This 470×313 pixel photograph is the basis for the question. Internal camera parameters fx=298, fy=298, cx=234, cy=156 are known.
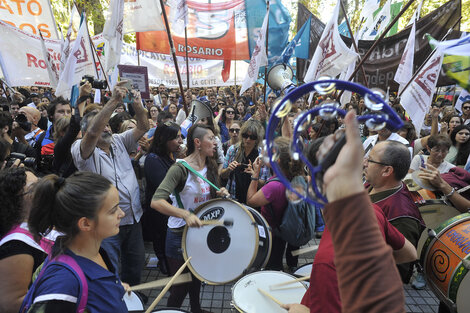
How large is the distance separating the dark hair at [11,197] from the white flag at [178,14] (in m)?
4.70

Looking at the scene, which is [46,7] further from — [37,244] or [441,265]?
[441,265]

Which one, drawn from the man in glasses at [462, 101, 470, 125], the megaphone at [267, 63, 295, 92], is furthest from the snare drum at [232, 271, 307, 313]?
the man in glasses at [462, 101, 470, 125]

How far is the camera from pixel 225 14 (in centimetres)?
787

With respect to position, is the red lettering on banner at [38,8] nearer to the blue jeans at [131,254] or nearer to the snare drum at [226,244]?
the blue jeans at [131,254]

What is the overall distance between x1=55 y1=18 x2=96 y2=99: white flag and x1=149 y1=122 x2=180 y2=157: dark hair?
2.36 m

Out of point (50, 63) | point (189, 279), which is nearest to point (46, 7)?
point (50, 63)

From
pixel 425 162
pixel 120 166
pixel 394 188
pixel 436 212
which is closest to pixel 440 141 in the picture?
pixel 425 162

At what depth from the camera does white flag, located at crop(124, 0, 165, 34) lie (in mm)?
5766

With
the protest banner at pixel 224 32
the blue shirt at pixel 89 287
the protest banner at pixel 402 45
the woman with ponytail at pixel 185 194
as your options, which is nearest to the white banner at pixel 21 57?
the protest banner at pixel 224 32

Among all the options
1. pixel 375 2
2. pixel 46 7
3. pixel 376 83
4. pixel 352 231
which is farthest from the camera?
pixel 375 2

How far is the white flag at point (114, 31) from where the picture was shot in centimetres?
516

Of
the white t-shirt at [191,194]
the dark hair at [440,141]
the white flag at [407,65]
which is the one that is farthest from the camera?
the white flag at [407,65]

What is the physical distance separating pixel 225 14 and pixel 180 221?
6.72 m

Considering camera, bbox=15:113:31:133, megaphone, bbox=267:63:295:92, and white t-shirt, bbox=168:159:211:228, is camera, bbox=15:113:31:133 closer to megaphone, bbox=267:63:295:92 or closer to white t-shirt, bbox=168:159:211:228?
white t-shirt, bbox=168:159:211:228
